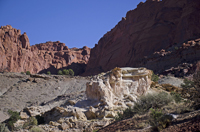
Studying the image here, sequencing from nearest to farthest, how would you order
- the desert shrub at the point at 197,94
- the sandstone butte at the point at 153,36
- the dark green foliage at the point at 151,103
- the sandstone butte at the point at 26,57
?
the desert shrub at the point at 197,94, the dark green foliage at the point at 151,103, the sandstone butte at the point at 153,36, the sandstone butte at the point at 26,57

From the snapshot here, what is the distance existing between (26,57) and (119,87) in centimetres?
9175

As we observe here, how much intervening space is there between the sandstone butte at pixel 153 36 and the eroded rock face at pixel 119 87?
3331 centimetres

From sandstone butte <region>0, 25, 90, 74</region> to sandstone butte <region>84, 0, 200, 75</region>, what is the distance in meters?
24.4

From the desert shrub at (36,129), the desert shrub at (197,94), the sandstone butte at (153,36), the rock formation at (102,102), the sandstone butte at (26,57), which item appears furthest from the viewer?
the sandstone butte at (26,57)

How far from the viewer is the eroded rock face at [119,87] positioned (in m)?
22.4

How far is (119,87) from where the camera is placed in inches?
973

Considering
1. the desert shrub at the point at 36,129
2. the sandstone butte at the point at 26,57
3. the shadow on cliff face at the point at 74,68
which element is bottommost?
the desert shrub at the point at 36,129

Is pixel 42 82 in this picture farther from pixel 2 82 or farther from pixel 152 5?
pixel 152 5

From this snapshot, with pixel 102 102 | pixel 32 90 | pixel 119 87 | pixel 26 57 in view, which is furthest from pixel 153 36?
pixel 102 102

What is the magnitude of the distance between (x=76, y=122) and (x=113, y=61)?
78.8 m

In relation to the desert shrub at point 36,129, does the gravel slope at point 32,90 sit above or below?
above

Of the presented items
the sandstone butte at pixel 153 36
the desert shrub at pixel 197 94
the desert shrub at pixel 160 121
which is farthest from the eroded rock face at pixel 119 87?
the sandstone butte at pixel 153 36

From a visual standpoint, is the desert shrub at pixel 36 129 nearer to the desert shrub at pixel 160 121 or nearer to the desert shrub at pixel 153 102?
the desert shrub at pixel 153 102

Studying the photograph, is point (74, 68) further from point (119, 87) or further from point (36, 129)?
point (36, 129)
